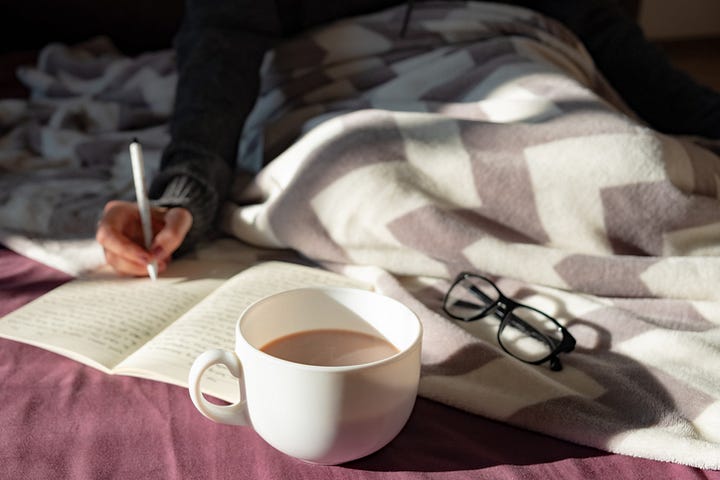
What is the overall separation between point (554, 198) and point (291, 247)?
251 mm

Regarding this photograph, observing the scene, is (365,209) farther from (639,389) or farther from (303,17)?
(303,17)

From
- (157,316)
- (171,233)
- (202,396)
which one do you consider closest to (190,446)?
(202,396)

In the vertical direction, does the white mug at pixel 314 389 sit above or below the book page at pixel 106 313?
above

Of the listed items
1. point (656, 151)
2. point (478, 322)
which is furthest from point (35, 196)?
point (656, 151)

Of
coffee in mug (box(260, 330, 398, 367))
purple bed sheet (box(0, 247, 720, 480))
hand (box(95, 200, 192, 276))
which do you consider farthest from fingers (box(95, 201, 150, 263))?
coffee in mug (box(260, 330, 398, 367))

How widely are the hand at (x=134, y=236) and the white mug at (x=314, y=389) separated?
0.26 meters

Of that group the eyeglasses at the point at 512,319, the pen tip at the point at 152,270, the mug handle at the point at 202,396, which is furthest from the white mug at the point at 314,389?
the pen tip at the point at 152,270

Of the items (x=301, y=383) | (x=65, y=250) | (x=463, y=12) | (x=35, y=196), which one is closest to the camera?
(x=301, y=383)

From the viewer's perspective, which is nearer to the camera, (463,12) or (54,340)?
(54,340)

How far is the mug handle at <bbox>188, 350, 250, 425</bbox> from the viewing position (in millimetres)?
369

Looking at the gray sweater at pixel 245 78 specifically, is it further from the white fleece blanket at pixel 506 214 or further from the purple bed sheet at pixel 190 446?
the purple bed sheet at pixel 190 446

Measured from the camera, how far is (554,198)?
0.61 m

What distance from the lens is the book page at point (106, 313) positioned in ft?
1.67

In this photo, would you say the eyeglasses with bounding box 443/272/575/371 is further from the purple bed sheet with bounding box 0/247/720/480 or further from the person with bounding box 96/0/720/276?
the person with bounding box 96/0/720/276
